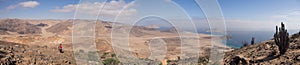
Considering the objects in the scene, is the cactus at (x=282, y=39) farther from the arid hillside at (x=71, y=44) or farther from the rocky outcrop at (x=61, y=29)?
the rocky outcrop at (x=61, y=29)

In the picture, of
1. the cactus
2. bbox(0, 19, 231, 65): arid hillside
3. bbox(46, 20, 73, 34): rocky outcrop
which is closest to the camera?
the cactus

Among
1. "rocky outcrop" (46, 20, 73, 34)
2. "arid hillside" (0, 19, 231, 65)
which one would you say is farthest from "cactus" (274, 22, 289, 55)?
"rocky outcrop" (46, 20, 73, 34)

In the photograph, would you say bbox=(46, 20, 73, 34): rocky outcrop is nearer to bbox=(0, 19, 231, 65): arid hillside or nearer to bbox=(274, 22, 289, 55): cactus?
bbox=(0, 19, 231, 65): arid hillside

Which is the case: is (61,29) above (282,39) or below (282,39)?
below

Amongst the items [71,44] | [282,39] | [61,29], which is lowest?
[71,44]

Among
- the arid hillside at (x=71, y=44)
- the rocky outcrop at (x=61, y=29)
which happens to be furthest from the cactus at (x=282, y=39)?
the rocky outcrop at (x=61, y=29)

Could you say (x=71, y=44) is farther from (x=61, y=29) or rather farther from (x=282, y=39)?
(x=61, y=29)

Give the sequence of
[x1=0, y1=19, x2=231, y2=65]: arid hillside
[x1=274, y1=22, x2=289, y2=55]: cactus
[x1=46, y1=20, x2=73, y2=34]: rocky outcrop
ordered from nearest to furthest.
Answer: [x1=274, y1=22, x2=289, y2=55]: cactus, [x1=0, y1=19, x2=231, y2=65]: arid hillside, [x1=46, y1=20, x2=73, y2=34]: rocky outcrop

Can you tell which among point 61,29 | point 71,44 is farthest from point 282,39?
point 61,29

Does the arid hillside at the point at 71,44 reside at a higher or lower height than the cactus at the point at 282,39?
lower

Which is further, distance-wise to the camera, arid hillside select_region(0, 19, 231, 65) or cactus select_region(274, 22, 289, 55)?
arid hillside select_region(0, 19, 231, 65)

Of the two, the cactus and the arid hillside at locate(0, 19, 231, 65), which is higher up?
the cactus

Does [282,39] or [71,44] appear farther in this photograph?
[71,44]
